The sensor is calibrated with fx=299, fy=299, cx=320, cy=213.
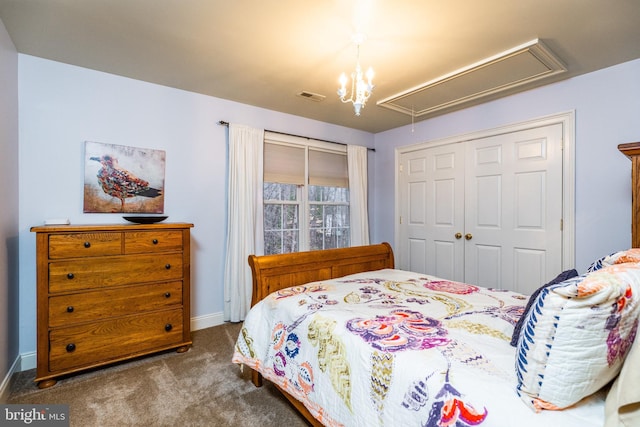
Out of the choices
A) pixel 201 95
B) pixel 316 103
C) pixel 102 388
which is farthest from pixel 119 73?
pixel 102 388

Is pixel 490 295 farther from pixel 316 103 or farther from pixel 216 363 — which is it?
pixel 316 103

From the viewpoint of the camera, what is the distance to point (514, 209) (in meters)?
3.13

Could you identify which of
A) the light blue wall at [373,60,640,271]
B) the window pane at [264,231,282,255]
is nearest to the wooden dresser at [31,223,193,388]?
the window pane at [264,231,282,255]

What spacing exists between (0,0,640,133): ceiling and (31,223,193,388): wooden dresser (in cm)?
135

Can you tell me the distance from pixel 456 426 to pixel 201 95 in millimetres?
3339

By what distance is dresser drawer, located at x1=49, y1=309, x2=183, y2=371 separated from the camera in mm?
2098

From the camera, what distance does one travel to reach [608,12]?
71.1 inches

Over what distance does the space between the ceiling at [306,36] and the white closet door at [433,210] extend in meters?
1.12

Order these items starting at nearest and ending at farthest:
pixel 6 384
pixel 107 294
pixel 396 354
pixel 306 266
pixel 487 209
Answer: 1. pixel 396 354
2. pixel 6 384
3. pixel 107 294
4. pixel 306 266
5. pixel 487 209

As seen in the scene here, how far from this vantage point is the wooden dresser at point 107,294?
6.74 feet

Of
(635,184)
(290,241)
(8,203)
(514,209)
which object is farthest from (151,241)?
(514,209)

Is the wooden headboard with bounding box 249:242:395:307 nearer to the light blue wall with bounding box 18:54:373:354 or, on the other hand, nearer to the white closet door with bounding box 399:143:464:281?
the white closet door with bounding box 399:143:464:281

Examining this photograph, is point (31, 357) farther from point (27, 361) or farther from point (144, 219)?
point (144, 219)

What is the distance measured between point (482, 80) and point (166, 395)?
11.7 ft
